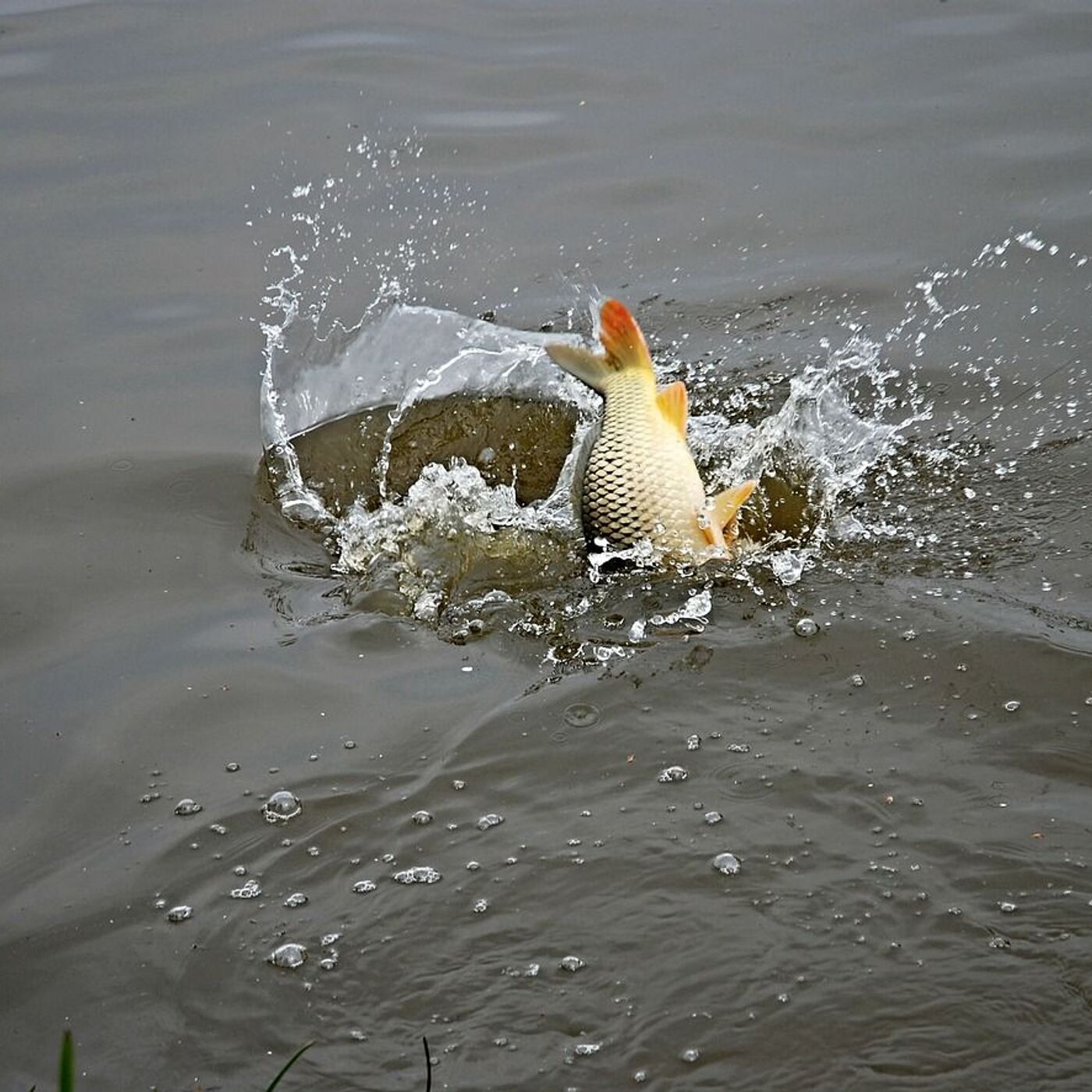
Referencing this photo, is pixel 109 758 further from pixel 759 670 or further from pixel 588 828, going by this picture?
pixel 759 670

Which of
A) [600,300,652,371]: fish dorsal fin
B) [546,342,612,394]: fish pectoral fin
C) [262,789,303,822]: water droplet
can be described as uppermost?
[600,300,652,371]: fish dorsal fin

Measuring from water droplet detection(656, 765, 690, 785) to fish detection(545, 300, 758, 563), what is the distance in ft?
2.82

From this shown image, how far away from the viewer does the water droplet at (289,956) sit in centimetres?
266

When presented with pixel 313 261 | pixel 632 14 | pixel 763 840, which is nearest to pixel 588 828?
pixel 763 840

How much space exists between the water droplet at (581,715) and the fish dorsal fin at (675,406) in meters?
0.94

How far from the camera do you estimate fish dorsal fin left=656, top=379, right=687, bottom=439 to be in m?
3.91

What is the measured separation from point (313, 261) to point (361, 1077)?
12.9 ft

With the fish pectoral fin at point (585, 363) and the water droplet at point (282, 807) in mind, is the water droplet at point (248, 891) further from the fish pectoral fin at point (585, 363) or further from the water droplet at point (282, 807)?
the fish pectoral fin at point (585, 363)

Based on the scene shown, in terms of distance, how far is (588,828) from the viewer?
9.55ft

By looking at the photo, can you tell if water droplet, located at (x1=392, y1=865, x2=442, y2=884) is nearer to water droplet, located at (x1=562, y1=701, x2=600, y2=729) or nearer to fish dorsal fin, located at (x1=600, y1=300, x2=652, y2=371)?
water droplet, located at (x1=562, y1=701, x2=600, y2=729)

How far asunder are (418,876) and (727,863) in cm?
62

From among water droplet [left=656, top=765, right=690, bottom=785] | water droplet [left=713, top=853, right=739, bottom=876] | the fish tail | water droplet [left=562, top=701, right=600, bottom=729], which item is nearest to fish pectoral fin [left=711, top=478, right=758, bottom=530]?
the fish tail

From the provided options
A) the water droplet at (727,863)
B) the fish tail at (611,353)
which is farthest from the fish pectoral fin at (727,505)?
the water droplet at (727,863)

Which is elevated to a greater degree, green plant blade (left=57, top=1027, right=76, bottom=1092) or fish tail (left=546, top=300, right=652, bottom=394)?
green plant blade (left=57, top=1027, right=76, bottom=1092)
